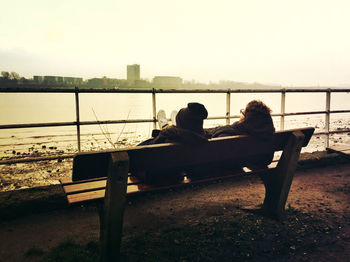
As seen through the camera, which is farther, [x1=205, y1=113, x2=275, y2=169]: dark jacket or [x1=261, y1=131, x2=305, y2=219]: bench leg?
[x1=261, y1=131, x2=305, y2=219]: bench leg

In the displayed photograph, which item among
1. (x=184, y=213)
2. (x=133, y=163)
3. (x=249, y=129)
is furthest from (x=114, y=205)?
(x=184, y=213)

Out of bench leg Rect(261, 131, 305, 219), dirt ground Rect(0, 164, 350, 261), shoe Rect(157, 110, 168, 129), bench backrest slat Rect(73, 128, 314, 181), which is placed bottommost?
dirt ground Rect(0, 164, 350, 261)

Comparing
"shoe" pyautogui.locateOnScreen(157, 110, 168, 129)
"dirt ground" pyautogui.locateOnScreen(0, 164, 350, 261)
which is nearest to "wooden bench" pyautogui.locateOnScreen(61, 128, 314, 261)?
"dirt ground" pyautogui.locateOnScreen(0, 164, 350, 261)

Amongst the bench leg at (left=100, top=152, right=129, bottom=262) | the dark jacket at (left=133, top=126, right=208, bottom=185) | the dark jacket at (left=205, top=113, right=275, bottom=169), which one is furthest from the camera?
the dark jacket at (left=205, top=113, right=275, bottom=169)

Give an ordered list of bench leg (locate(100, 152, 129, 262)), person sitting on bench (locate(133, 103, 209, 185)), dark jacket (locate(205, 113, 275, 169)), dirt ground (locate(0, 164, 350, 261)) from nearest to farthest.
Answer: bench leg (locate(100, 152, 129, 262)), person sitting on bench (locate(133, 103, 209, 185)), dark jacket (locate(205, 113, 275, 169)), dirt ground (locate(0, 164, 350, 261))

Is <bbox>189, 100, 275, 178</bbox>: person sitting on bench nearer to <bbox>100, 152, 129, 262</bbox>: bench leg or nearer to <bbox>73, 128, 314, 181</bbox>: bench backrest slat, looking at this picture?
<bbox>73, 128, 314, 181</bbox>: bench backrest slat

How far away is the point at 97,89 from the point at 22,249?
7.58 feet

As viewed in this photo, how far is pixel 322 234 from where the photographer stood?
113 inches

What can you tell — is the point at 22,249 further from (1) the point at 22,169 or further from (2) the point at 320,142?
(2) the point at 320,142

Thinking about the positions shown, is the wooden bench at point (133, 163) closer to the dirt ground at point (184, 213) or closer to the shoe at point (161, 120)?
the dirt ground at point (184, 213)

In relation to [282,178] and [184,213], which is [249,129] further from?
[184,213]

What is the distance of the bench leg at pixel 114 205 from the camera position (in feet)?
6.55

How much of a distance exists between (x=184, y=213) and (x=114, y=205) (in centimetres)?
146

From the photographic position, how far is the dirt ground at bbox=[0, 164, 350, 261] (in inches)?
109
